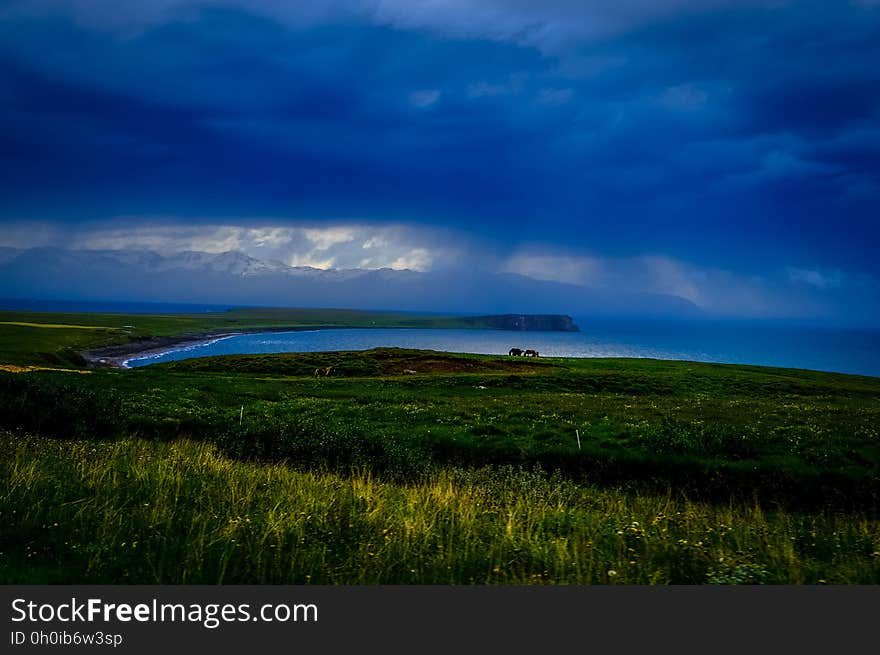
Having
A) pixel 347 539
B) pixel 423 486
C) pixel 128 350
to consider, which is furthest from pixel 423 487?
pixel 128 350

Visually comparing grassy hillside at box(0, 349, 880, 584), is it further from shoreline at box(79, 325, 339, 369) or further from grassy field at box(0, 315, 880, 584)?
shoreline at box(79, 325, 339, 369)

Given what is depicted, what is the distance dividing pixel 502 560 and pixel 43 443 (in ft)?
50.0

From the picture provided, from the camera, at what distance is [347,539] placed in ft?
26.1

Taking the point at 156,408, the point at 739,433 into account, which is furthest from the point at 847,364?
the point at 156,408

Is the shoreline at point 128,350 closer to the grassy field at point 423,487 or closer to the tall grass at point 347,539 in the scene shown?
the grassy field at point 423,487

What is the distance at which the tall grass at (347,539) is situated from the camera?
6727 mm

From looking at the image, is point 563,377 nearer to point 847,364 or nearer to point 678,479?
point 678,479

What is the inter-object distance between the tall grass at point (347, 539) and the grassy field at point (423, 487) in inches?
1.7

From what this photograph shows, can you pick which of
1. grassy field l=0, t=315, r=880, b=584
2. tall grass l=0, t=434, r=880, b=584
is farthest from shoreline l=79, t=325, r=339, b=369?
tall grass l=0, t=434, r=880, b=584

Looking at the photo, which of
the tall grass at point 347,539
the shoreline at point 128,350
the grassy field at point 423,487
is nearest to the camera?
the tall grass at point 347,539

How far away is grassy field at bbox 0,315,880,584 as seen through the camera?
23.1ft

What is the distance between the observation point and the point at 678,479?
60.6 ft

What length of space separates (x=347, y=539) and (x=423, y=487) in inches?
170

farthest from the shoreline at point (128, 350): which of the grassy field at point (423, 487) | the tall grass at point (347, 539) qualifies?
the tall grass at point (347, 539)
